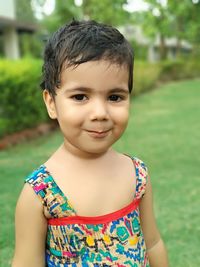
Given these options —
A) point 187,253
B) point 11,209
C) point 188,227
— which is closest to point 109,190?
point 187,253

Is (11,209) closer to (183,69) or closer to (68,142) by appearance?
(68,142)

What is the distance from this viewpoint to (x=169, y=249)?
3.38 metres

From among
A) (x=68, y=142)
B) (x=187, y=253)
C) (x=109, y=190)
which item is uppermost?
(x=68, y=142)

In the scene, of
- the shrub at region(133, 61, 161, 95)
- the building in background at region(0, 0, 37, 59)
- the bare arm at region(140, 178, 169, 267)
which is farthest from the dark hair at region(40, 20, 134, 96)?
the building in background at region(0, 0, 37, 59)

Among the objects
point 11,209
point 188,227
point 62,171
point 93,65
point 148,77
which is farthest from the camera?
point 148,77

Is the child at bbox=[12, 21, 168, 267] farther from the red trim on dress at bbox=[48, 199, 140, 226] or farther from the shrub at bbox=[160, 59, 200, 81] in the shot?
the shrub at bbox=[160, 59, 200, 81]

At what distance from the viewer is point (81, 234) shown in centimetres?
142

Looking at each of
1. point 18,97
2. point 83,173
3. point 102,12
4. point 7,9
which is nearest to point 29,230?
point 83,173

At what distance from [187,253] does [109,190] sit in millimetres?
2027

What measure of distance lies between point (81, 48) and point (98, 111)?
0.67ft

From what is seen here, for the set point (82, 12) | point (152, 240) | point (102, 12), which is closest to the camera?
point (152, 240)

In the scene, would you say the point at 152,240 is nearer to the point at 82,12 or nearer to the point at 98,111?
the point at 98,111

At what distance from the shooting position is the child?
1373 millimetres

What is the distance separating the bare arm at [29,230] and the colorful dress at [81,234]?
2 centimetres
